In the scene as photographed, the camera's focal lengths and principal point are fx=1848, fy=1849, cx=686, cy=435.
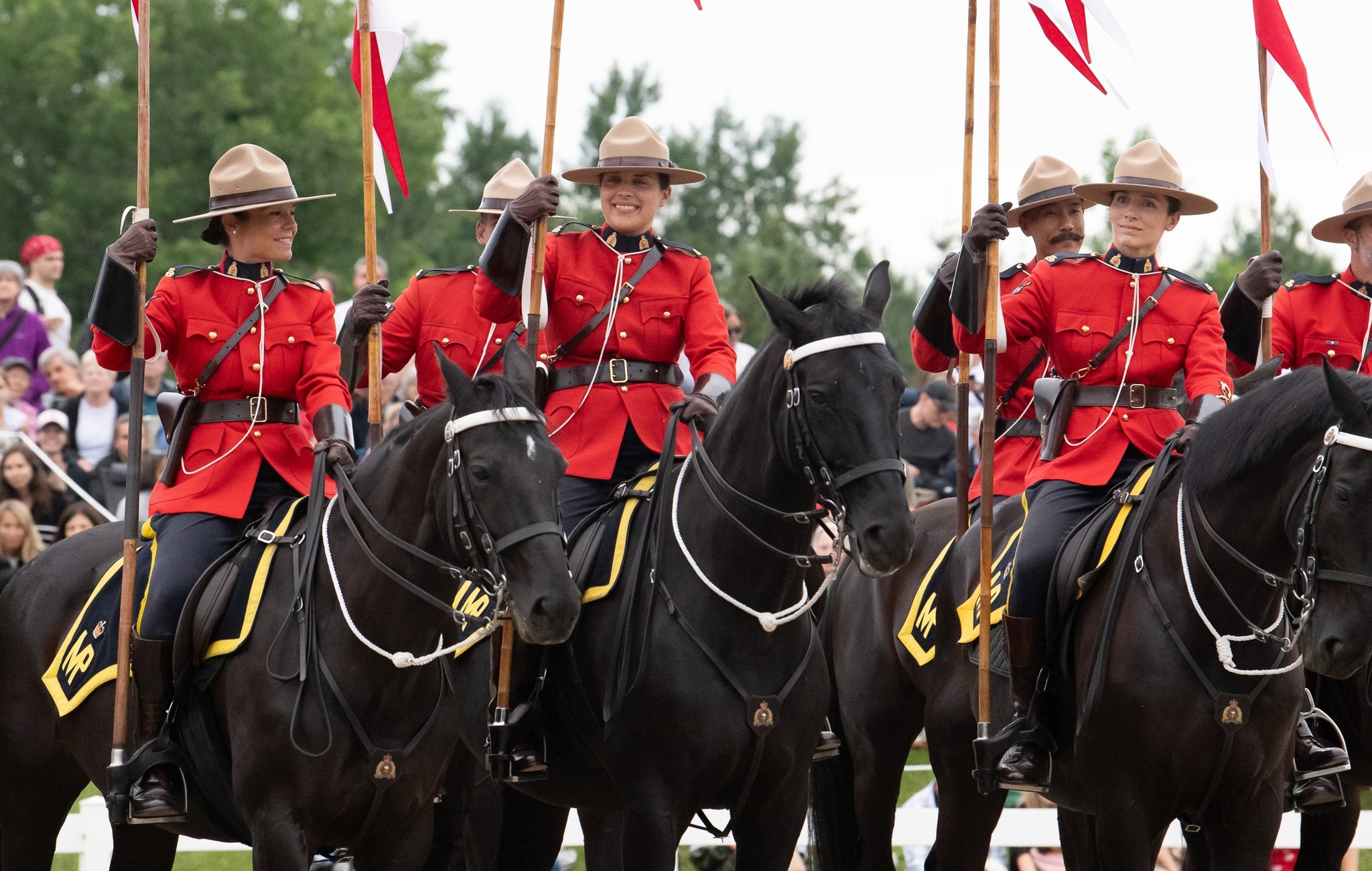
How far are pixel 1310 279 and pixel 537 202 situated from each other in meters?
4.10

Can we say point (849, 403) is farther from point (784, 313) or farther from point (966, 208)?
point (966, 208)

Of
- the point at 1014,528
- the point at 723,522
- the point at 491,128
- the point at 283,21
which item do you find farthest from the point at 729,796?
the point at 491,128

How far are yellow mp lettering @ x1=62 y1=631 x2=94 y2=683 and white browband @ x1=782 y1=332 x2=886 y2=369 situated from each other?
3.42 meters

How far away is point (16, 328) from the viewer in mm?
15008

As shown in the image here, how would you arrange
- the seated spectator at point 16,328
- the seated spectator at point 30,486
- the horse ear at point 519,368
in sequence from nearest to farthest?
1. the horse ear at point 519,368
2. the seated spectator at point 30,486
3. the seated spectator at point 16,328

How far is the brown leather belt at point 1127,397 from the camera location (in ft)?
26.4

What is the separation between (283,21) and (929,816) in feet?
115

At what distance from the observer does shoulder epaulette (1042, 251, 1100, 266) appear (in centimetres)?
826

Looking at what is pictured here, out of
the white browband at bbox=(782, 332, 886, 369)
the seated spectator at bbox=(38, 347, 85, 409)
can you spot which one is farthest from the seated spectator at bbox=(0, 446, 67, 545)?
the white browband at bbox=(782, 332, 886, 369)

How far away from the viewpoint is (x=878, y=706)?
9.31m

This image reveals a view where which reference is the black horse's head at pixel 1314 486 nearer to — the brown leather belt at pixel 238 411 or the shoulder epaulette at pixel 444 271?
the brown leather belt at pixel 238 411

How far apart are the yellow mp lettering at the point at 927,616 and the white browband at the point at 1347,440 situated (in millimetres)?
2573

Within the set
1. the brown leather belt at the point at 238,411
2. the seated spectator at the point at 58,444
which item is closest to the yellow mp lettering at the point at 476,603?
the brown leather belt at the point at 238,411

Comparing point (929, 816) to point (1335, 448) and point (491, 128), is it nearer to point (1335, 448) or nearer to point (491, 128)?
point (1335, 448)
